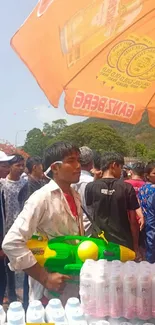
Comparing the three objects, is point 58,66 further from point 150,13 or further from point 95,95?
point 150,13

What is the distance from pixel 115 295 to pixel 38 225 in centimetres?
65

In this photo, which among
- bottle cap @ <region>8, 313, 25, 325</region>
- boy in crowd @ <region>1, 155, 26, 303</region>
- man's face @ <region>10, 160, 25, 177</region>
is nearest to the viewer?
bottle cap @ <region>8, 313, 25, 325</region>

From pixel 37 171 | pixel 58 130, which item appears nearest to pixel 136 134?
pixel 58 130

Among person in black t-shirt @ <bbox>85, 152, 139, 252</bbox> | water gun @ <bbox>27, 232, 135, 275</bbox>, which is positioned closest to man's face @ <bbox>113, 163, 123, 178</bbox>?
person in black t-shirt @ <bbox>85, 152, 139, 252</bbox>

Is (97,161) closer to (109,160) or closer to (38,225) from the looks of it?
(109,160)

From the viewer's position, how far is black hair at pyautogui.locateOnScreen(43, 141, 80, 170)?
2.26 meters

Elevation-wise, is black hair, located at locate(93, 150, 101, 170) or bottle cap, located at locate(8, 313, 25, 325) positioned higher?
bottle cap, located at locate(8, 313, 25, 325)

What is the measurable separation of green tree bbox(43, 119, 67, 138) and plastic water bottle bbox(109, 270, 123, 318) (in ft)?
191

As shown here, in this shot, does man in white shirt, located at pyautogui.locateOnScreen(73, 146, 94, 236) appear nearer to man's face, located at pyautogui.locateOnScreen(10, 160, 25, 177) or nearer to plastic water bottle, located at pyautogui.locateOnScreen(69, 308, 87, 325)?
man's face, located at pyautogui.locateOnScreen(10, 160, 25, 177)

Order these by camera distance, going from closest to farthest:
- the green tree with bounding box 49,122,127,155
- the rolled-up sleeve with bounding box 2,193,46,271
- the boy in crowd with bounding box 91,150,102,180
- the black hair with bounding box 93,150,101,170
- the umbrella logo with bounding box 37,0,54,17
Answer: the umbrella logo with bounding box 37,0,54,17 → the rolled-up sleeve with bounding box 2,193,46,271 → the boy in crowd with bounding box 91,150,102,180 → the black hair with bounding box 93,150,101,170 → the green tree with bounding box 49,122,127,155

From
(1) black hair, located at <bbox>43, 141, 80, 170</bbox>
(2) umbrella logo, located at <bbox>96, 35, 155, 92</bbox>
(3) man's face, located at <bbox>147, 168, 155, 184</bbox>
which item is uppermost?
(2) umbrella logo, located at <bbox>96, 35, 155, 92</bbox>

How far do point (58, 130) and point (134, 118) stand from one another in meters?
61.5

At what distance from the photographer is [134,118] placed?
6.91ft

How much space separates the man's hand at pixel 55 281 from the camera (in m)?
1.91
